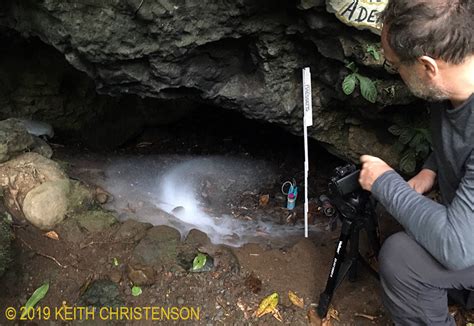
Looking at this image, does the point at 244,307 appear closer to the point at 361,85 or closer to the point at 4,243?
the point at 4,243

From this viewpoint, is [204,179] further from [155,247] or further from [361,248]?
[361,248]

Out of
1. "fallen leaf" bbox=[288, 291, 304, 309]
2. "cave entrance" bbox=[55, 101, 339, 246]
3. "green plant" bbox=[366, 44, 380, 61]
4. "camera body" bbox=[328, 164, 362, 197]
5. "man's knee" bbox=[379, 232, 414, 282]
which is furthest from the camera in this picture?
"cave entrance" bbox=[55, 101, 339, 246]

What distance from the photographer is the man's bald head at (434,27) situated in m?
1.58

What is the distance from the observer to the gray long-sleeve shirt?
1683 millimetres

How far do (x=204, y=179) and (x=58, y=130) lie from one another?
1856 millimetres

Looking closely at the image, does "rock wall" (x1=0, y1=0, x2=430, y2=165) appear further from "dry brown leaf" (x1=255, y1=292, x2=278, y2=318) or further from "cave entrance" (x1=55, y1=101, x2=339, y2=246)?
"dry brown leaf" (x1=255, y1=292, x2=278, y2=318)

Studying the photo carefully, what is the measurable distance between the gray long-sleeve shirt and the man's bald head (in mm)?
241

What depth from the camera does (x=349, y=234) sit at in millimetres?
2334

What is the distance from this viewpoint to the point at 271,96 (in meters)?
3.61

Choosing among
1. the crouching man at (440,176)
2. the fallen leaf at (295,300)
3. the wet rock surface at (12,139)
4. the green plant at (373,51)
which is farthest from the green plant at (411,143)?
the wet rock surface at (12,139)

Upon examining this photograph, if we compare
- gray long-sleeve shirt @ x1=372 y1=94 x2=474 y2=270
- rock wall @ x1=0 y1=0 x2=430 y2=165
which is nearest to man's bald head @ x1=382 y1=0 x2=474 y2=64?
gray long-sleeve shirt @ x1=372 y1=94 x2=474 y2=270

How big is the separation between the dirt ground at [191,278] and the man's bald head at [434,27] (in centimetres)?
159

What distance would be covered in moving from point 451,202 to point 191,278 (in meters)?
1.66

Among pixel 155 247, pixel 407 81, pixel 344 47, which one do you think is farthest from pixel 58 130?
pixel 407 81
